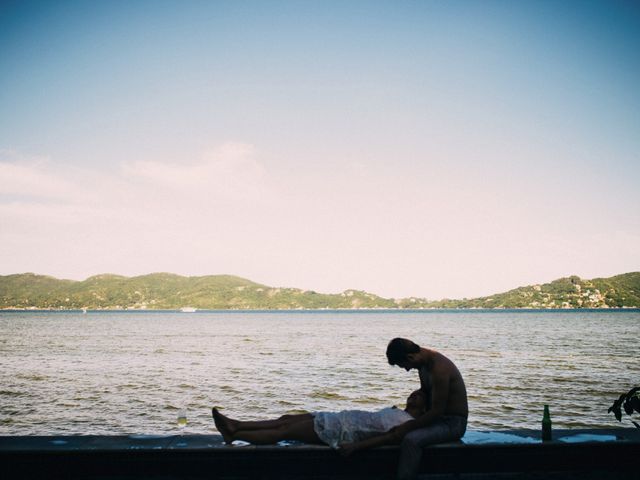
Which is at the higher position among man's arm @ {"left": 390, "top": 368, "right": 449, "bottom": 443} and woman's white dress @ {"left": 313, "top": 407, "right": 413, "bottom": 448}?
man's arm @ {"left": 390, "top": 368, "right": 449, "bottom": 443}

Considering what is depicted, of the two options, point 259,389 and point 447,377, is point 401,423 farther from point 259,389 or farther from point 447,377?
point 259,389

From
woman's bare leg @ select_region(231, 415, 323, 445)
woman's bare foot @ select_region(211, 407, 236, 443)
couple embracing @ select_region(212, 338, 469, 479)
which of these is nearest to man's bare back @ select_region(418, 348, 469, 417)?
couple embracing @ select_region(212, 338, 469, 479)

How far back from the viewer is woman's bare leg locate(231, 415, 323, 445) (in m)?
5.48

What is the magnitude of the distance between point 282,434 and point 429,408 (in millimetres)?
1725

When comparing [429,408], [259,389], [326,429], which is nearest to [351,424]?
[326,429]

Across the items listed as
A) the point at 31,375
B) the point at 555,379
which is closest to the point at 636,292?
the point at 555,379

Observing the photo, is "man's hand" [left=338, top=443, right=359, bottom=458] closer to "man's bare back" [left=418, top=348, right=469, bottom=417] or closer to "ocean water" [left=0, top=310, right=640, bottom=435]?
"man's bare back" [left=418, top=348, right=469, bottom=417]

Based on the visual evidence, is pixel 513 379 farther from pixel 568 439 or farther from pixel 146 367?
pixel 146 367

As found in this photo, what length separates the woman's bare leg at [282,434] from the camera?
548 centimetres

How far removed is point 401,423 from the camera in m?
5.57

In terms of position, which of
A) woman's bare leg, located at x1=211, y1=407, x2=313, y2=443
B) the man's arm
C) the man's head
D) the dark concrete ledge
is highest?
the man's head

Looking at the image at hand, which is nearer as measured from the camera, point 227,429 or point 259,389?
point 227,429

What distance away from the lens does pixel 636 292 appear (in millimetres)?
179625

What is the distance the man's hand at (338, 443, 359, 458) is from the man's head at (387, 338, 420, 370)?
1.00m
